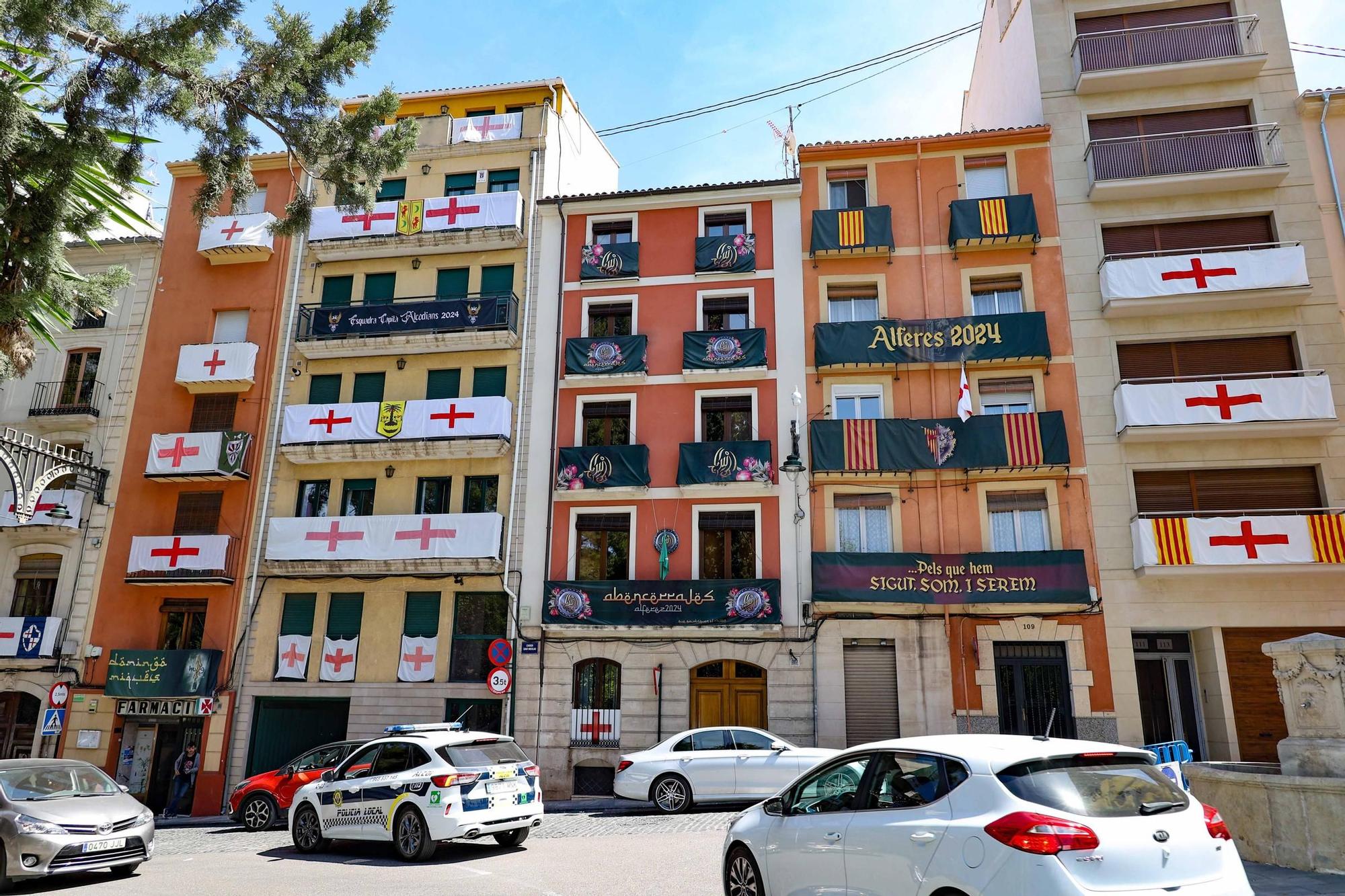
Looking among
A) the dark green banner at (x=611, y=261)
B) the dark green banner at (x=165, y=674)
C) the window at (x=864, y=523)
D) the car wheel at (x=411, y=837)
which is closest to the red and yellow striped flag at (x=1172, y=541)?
the window at (x=864, y=523)

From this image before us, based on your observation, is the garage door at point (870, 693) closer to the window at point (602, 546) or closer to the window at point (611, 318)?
the window at point (602, 546)

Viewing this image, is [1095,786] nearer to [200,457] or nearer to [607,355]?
[607,355]

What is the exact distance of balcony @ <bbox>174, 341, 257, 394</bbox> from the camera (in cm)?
2612

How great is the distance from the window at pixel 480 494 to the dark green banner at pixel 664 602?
9.78 feet

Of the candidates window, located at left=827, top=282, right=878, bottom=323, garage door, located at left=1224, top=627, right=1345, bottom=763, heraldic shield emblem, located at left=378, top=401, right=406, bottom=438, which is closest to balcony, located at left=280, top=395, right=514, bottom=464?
heraldic shield emblem, located at left=378, top=401, right=406, bottom=438

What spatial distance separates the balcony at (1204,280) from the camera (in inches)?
859

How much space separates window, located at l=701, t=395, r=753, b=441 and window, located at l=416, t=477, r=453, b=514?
7.01 metres

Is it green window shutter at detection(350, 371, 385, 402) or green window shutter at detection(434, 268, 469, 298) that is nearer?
green window shutter at detection(350, 371, 385, 402)

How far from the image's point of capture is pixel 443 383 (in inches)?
1018

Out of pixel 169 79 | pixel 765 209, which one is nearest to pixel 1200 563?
pixel 765 209

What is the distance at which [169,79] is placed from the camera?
11.8 metres

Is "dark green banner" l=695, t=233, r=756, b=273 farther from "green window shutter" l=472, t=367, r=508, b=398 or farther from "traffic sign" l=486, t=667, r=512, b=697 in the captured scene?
"traffic sign" l=486, t=667, r=512, b=697

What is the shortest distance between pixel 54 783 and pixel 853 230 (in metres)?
20.2

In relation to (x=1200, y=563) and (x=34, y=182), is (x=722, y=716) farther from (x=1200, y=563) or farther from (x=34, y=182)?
(x=34, y=182)
